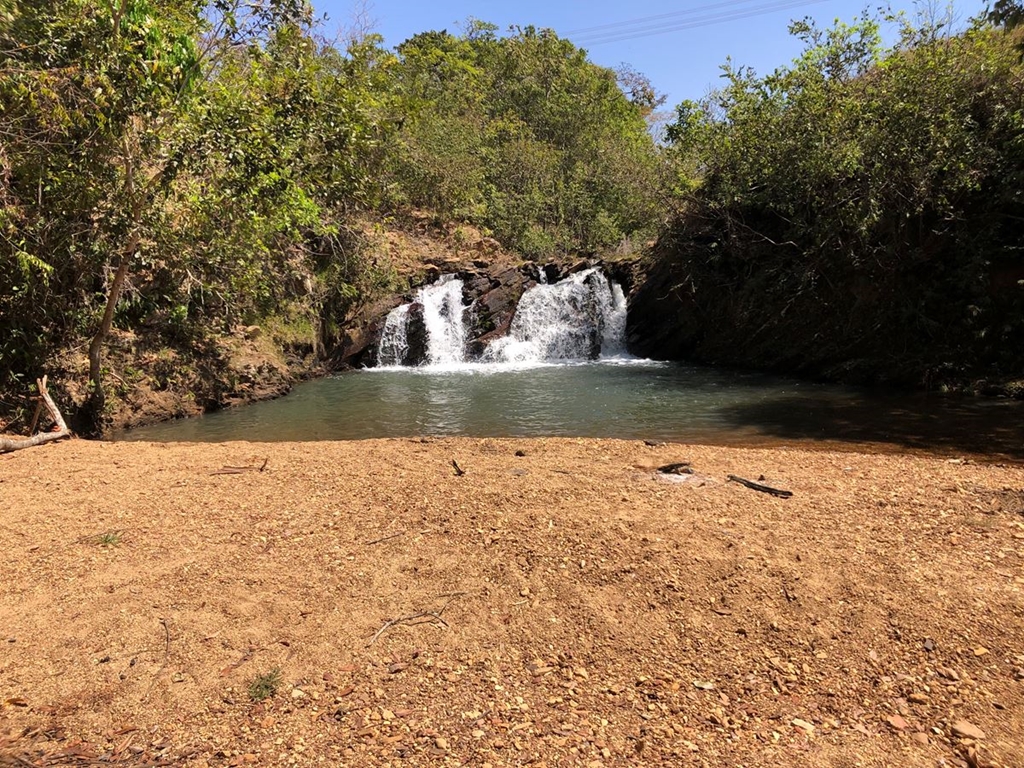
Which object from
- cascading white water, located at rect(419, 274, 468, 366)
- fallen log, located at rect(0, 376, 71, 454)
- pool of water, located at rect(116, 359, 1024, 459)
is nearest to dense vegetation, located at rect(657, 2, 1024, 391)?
→ pool of water, located at rect(116, 359, 1024, 459)

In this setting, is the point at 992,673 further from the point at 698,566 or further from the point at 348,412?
the point at 348,412

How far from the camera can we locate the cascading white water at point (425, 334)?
66.8 feet

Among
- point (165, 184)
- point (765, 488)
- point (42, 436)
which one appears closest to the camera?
point (765, 488)

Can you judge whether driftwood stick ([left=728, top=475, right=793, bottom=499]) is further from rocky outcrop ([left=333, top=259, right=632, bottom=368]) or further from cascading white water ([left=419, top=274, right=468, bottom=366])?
cascading white water ([left=419, top=274, right=468, bottom=366])

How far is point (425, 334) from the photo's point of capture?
2061 centimetres

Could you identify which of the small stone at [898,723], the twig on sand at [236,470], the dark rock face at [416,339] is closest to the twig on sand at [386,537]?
the twig on sand at [236,470]

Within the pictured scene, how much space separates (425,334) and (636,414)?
11.0m

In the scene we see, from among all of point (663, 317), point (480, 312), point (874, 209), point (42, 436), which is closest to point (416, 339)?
point (480, 312)

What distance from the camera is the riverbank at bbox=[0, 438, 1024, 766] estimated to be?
2682 mm

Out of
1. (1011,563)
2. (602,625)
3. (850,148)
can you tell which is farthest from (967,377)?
(602,625)

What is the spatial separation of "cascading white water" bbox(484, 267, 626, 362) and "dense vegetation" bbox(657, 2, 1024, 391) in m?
3.57

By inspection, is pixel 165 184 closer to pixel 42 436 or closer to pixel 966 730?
pixel 42 436

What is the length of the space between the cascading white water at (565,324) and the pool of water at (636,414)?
4164 millimetres

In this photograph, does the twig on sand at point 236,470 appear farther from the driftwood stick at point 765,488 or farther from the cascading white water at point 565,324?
the cascading white water at point 565,324
